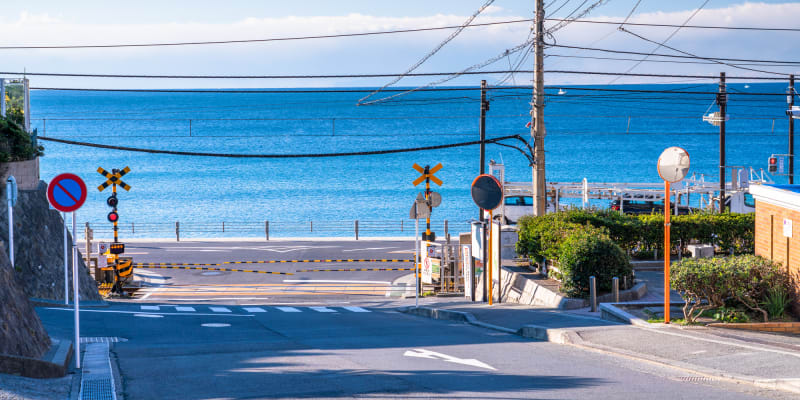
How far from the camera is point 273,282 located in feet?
93.8

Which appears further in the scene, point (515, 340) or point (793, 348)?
point (515, 340)

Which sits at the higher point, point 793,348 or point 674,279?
point 674,279

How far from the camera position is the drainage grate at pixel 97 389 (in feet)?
25.8

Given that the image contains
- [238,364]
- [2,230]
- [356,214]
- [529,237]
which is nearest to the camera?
[238,364]

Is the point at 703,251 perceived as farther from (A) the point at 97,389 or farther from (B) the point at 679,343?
(A) the point at 97,389

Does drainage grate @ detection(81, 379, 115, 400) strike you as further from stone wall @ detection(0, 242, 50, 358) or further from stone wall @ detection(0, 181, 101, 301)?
stone wall @ detection(0, 181, 101, 301)

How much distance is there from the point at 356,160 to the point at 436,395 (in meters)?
120

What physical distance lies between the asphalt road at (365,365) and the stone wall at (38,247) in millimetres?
6043

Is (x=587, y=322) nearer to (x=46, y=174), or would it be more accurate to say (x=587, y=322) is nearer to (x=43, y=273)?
(x=43, y=273)

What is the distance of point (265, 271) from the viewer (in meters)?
31.0

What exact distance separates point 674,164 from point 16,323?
976 cm

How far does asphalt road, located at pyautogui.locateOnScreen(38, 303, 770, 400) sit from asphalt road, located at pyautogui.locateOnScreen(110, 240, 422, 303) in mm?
10962

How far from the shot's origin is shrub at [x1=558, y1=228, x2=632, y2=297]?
611 inches

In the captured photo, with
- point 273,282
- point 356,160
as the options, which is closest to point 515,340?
point 273,282
